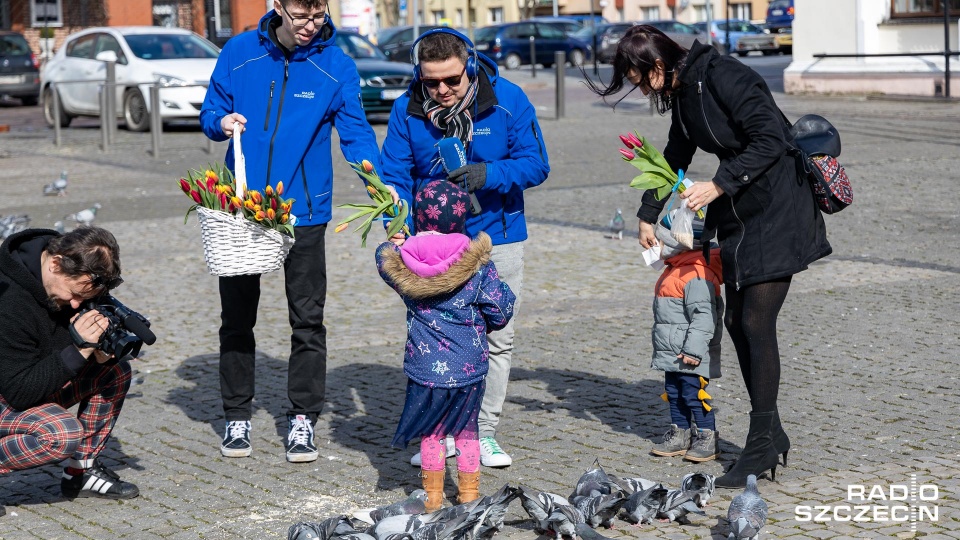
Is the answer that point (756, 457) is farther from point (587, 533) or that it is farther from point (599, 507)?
point (587, 533)

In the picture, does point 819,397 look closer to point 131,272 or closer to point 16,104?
point 131,272

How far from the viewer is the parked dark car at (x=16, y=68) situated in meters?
30.2

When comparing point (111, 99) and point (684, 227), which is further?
point (111, 99)

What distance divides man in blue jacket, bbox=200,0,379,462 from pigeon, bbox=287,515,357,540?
48.6 inches

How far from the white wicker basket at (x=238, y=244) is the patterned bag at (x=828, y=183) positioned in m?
2.07

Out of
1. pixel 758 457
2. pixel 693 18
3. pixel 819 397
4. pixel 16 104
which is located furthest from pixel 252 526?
pixel 693 18

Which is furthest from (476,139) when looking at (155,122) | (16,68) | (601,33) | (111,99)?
(601,33)

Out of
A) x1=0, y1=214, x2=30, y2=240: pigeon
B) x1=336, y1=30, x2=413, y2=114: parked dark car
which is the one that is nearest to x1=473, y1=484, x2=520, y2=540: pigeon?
x1=0, y1=214, x2=30, y2=240: pigeon

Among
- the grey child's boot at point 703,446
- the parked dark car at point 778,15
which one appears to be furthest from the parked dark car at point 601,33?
the grey child's boot at point 703,446

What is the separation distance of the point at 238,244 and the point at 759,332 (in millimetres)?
2037

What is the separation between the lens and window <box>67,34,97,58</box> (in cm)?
2191

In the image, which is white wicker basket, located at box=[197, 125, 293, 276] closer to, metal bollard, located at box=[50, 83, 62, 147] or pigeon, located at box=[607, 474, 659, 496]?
pigeon, located at box=[607, 474, 659, 496]

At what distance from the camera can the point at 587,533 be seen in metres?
4.23

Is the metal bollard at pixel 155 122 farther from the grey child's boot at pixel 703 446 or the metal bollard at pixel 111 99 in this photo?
the grey child's boot at pixel 703 446
